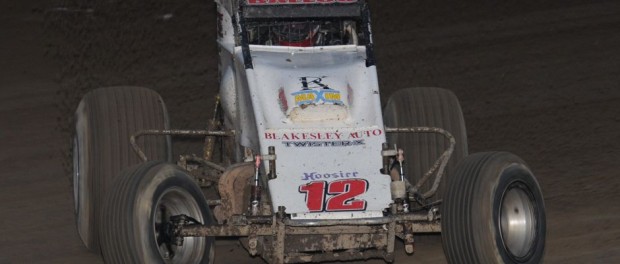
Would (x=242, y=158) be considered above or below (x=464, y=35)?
below

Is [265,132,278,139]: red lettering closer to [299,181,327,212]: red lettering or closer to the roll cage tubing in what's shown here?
[299,181,327,212]: red lettering

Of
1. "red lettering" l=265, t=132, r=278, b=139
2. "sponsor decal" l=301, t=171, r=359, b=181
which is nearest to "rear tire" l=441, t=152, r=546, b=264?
"sponsor decal" l=301, t=171, r=359, b=181

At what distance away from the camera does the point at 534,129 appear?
39.9ft

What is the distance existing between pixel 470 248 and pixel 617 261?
46.9 inches

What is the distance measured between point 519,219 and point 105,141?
2.63 meters

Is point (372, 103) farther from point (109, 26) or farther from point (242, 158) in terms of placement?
point (109, 26)

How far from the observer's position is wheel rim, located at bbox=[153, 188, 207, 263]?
839 centimetres

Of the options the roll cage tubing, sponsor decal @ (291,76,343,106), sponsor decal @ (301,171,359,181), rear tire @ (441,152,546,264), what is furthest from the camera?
the roll cage tubing

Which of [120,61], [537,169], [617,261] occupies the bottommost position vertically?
[617,261]

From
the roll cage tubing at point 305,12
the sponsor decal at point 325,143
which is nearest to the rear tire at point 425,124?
the roll cage tubing at point 305,12

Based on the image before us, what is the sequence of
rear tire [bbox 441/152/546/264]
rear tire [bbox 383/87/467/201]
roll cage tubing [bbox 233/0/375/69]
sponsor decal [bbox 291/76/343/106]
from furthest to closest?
rear tire [bbox 383/87/467/201]
roll cage tubing [bbox 233/0/375/69]
sponsor decal [bbox 291/76/343/106]
rear tire [bbox 441/152/546/264]

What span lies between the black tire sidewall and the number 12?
2.36ft

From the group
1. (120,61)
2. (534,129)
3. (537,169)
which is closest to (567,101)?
(534,129)

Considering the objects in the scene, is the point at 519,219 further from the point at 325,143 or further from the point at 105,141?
the point at 105,141
